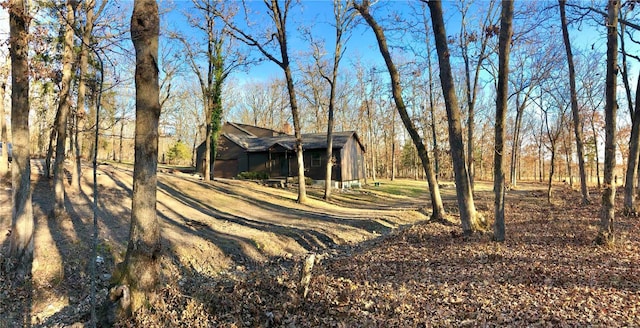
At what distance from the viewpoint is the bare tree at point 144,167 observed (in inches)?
180

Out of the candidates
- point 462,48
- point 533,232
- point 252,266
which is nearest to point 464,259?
point 533,232

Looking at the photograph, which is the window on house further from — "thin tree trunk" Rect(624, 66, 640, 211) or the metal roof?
"thin tree trunk" Rect(624, 66, 640, 211)

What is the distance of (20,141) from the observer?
7.07m

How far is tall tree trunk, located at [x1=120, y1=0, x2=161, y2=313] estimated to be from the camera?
4574 millimetres

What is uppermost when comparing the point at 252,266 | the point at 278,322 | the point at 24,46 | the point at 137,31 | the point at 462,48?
the point at 462,48

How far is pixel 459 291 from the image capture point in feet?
17.1

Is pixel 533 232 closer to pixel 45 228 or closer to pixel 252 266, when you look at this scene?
pixel 252 266

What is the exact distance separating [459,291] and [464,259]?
196cm

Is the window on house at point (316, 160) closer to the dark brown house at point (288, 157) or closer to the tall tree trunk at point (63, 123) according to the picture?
the dark brown house at point (288, 157)

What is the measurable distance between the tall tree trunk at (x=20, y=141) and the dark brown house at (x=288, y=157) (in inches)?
855

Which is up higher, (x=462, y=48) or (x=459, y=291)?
(x=462, y=48)

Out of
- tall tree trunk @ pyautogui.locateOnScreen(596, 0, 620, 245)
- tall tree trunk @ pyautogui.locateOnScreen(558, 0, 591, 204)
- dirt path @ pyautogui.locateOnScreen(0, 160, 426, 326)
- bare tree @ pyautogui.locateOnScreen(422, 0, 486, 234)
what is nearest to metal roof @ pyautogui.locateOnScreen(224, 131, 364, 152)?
dirt path @ pyautogui.locateOnScreen(0, 160, 426, 326)

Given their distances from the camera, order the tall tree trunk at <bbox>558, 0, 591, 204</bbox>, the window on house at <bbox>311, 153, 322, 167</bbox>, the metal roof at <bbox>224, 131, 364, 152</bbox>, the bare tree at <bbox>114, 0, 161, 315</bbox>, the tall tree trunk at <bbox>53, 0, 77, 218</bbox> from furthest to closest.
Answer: the metal roof at <bbox>224, 131, 364, 152</bbox> < the window on house at <bbox>311, 153, 322, 167</bbox> < the tall tree trunk at <bbox>558, 0, 591, 204</bbox> < the tall tree trunk at <bbox>53, 0, 77, 218</bbox> < the bare tree at <bbox>114, 0, 161, 315</bbox>

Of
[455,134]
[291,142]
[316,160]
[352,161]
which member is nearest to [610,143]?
[455,134]
